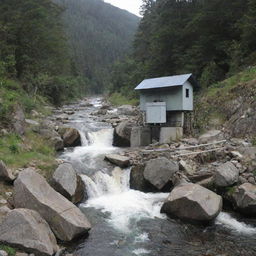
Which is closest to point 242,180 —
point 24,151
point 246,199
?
point 246,199

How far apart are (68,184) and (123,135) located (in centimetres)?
1021

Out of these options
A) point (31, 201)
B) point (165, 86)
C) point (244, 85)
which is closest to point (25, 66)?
point (165, 86)

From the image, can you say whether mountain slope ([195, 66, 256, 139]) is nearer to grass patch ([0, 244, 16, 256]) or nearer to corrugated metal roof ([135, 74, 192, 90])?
corrugated metal roof ([135, 74, 192, 90])

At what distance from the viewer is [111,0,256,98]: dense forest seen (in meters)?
25.6

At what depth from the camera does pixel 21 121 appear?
18.2 m

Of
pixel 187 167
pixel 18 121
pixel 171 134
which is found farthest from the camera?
pixel 171 134

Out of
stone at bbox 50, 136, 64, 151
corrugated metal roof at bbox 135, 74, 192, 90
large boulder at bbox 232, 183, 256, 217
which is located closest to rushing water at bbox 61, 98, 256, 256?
large boulder at bbox 232, 183, 256, 217

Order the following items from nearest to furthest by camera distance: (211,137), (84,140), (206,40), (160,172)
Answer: (160,172) → (211,137) → (84,140) → (206,40)

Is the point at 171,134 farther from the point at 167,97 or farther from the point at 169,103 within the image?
the point at 167,97

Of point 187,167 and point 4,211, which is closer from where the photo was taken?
point 4,211

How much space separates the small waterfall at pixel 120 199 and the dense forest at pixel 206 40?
51.6 ft

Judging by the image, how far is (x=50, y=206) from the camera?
9.40m

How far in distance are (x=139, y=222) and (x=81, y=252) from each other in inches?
118

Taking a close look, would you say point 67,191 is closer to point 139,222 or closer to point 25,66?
point 139,222
